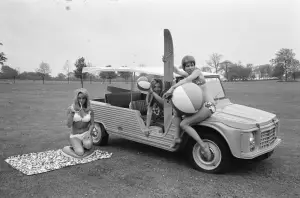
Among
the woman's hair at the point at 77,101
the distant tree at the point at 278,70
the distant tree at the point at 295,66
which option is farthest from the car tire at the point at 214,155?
the distant tree at the point at 278,70

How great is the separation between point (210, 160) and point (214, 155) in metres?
0.14

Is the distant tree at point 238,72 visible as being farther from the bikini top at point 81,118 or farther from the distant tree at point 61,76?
the bikini top at point 81,118

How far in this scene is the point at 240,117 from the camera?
509cm

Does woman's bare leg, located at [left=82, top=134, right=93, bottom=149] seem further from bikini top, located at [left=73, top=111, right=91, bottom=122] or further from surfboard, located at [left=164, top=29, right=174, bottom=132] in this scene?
surfboard, located at [left=164, top=29, right=174, bottom=132]

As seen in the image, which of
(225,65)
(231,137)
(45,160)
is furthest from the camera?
(225,65)

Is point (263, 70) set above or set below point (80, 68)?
above

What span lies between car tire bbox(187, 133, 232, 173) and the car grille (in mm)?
619

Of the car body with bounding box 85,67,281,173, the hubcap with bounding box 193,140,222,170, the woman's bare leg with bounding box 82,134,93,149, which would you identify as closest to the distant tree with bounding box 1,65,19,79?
the car body with bounding box 85,67,281,173

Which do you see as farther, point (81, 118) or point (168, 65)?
point (81, 118)

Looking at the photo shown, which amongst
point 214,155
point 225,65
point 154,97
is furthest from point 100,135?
point 225,65

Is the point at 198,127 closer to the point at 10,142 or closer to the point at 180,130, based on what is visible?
the point at 180,130

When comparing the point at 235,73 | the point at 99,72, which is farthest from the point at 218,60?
the point at 99,72

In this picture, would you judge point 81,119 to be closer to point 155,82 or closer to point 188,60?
point 155,82

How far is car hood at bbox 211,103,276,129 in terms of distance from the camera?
4.79 metres
